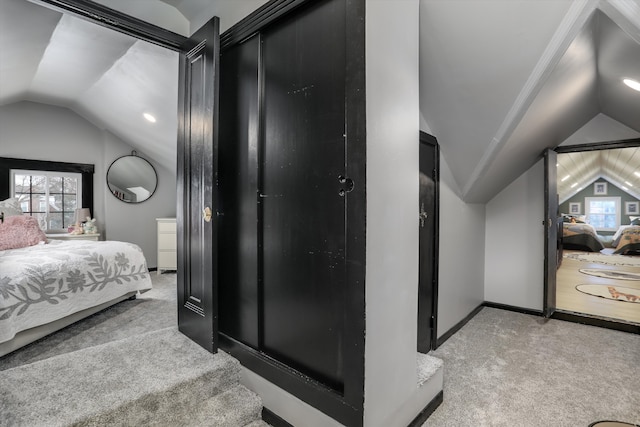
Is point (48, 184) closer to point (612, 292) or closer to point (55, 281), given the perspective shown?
point (55, 281)

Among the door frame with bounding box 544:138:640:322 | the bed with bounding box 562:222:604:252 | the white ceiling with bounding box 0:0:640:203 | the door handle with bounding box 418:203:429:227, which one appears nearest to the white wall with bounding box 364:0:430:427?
the white ceiling with bounding box 0:0:640:203

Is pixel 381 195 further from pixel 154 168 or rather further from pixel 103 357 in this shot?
pixel 154 168

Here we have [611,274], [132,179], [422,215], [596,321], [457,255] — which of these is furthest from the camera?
[611,274]

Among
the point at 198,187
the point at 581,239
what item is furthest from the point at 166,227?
the point at 581,239

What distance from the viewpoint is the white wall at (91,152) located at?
13.4 feet

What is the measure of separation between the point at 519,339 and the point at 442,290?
0.92 meters

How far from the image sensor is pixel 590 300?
3863 millimetres

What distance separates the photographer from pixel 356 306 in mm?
1253

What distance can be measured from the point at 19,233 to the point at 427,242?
159 inches

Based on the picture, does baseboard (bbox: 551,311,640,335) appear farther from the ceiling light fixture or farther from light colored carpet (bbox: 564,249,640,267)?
light colored carpet (bbox: 564,249,640,267)

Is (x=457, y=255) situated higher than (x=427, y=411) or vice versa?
(x=457, y=255)

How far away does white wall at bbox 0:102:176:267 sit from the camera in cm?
408

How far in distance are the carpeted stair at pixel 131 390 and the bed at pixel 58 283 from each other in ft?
2.68

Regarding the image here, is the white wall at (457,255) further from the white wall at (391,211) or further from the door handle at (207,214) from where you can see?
the door handle at (207,214)
